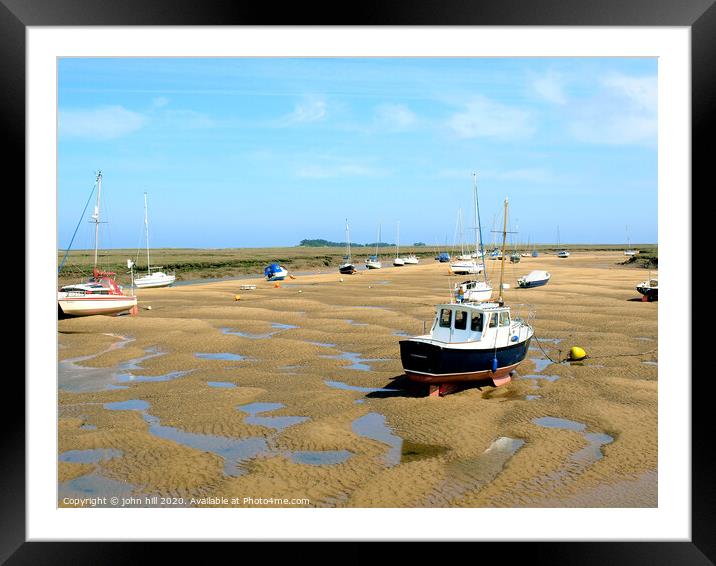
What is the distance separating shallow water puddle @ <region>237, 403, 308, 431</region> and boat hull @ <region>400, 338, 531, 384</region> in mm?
3170

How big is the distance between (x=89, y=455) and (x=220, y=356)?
9.82 metres

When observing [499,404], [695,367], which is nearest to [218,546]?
[695,367]

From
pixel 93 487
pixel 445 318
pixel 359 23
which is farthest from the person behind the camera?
pixel 445 318

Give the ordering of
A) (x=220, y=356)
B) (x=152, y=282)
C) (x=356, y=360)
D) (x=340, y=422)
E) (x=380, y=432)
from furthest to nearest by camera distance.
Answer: (x=152, y=282) → (x=220, y=356) → (x=356, y=360) → (x=340, y=422) → (x=380, y=432)

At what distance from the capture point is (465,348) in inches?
639

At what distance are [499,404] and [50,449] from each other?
10893 millimetres

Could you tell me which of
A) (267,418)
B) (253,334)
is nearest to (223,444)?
(267,418)

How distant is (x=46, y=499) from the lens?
782 centimetres

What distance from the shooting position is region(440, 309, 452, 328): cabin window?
1750 cm

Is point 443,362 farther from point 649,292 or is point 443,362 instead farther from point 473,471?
point 649,292

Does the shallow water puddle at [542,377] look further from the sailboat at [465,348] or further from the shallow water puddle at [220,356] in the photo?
the shallow water puddle at [220,356]

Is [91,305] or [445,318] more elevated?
[445,318]

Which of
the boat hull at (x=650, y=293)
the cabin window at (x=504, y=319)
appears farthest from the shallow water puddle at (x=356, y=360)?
the boat hull at (x=650, y=293)

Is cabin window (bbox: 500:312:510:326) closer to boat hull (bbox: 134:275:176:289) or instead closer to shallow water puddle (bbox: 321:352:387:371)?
shallow water puddle (bbox: 321:352:387:371)
